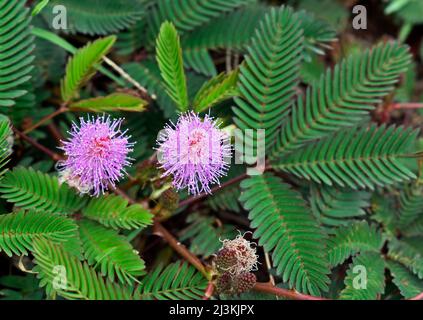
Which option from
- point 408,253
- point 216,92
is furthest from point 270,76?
point 408,253

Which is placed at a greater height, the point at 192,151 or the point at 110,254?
the point at 192,151

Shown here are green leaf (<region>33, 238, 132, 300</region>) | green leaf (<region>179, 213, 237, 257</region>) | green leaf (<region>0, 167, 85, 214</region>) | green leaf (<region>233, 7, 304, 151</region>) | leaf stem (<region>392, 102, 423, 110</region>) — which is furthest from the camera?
leaf stem (<region>392, 102, 423, 110</region>)

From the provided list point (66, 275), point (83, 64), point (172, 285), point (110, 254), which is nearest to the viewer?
point (66, 275)

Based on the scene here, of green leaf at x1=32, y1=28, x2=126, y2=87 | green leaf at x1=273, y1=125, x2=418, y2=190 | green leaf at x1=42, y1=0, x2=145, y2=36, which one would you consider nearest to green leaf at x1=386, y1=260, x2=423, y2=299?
green leaf at x1=273, y1=125, x2=418, y2=190

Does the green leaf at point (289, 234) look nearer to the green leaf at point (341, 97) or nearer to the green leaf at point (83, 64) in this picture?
the green leaf at point (341, 97)

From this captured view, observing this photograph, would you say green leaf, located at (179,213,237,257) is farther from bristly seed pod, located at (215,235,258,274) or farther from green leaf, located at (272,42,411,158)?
green leaf, located at (272,42,411,158)

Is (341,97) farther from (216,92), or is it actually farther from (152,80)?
(152,80)
